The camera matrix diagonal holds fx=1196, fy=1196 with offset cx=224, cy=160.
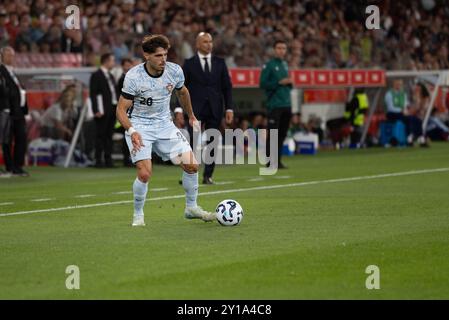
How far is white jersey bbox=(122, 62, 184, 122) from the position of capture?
13.3 meters

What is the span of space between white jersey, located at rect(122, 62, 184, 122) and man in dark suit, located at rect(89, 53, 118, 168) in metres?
11.0

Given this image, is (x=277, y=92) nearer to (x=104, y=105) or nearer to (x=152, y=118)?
(x=104, y=105)

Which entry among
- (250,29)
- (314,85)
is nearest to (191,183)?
(314,85)

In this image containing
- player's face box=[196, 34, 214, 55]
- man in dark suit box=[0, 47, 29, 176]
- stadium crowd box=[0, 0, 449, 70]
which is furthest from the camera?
stadium crowd box=[0, 0, 449, 70]

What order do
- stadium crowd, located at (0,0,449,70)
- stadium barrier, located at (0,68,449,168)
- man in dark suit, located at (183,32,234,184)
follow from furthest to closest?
stadium crowd, located at (0,0,449,70) < stadium barrier, located at (0,68,449,168) < man in dark suit, located at (183,32,234,184)

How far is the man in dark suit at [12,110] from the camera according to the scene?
22125mm

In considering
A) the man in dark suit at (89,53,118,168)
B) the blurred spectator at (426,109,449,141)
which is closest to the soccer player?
the man in dark suit at (89,53,118,168)

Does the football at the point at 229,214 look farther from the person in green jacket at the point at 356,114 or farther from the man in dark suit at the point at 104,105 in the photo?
the person in green jacket at the point at 356,114

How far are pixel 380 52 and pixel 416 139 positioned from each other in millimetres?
6429

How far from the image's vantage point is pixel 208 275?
9.80m

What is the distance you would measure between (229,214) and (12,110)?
10158mm

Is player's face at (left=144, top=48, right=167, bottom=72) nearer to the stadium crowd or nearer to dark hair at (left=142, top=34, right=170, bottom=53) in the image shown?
dark hair at (left=142, top=34, right=170, bottom=53)

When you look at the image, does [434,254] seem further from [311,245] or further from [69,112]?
[69,112]
